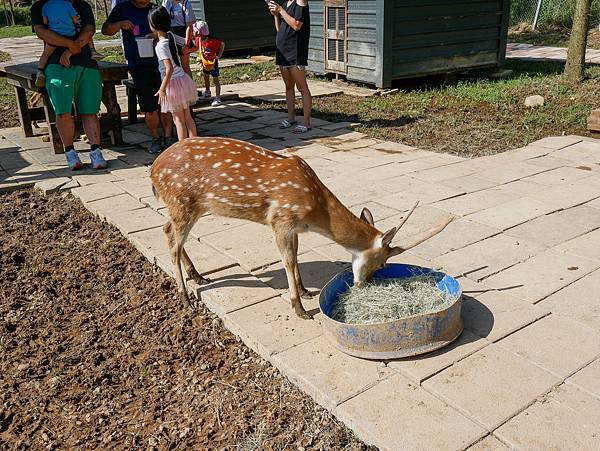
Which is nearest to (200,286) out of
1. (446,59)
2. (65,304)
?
(65,304)

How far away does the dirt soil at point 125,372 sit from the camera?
2.96 metres

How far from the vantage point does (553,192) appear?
230 inches

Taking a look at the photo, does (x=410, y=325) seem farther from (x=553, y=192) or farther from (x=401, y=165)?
(x=401, y=165)

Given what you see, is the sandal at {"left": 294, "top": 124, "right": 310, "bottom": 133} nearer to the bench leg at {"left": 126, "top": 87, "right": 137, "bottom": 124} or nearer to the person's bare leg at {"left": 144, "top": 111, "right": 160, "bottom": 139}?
the person's bare leg at {"left": 144, "top": 111, "right": 160, "bottom": 139}

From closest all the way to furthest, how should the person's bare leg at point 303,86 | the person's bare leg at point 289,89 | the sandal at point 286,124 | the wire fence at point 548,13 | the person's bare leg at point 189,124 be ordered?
the person's bare leg at point 189,124 → the person's bare leg at point 303,86 → the person's bare leg at point 289,89 → the sandal at point 286,124 → the wire fence at point 548,13

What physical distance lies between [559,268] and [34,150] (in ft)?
21.4

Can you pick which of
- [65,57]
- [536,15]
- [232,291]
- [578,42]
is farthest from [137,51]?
[536,15]

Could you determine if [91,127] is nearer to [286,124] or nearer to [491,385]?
[286,124]

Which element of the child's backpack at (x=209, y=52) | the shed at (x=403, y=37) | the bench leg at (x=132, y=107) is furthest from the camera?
the shed at (x=403, y=37)

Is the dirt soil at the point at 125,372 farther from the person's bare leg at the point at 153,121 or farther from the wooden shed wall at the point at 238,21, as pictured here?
the wooden shed wall at the point at 238,21

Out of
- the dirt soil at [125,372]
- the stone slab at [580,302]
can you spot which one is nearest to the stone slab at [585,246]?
the stone slab at [580,302]

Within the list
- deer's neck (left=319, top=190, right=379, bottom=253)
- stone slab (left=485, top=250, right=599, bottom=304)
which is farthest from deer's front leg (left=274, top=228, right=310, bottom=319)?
stone slab (left=485, top=250, right=599, bottom=304)

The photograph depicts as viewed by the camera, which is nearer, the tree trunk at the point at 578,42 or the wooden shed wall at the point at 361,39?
the tree trunk at the point at 578,42

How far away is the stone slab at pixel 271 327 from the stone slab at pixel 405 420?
63 centimetres
